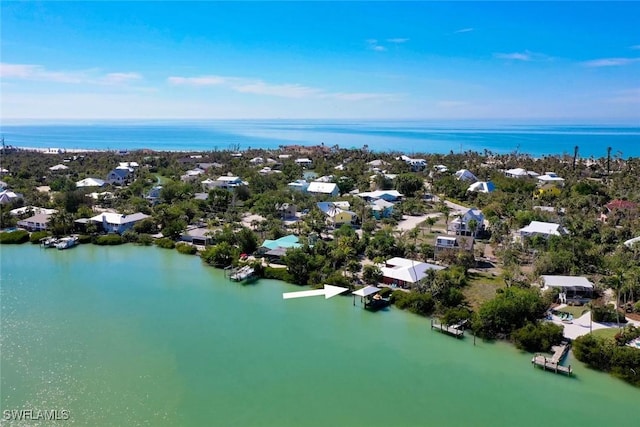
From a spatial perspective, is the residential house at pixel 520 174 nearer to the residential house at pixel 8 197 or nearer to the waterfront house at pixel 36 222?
the waterfront house at pixel 36 222

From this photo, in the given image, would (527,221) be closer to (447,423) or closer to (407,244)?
(407,244)

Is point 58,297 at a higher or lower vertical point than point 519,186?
lower

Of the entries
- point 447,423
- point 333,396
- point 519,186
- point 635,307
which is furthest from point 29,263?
point 519,186

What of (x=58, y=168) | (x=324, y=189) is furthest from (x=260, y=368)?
(x=58, y=168)

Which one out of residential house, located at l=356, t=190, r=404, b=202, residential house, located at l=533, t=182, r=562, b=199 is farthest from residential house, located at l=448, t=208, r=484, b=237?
residential house, located at l=533, t=182, r=562, b=199

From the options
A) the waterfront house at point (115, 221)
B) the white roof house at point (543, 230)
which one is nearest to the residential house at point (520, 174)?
the white roof house at point (543, 230)

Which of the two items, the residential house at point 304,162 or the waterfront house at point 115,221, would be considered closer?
the waterfront house at point 115,221

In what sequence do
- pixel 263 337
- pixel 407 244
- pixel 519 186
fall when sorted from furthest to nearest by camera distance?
pixel 519 186 < pixel 407 244 < pixel 263 337
